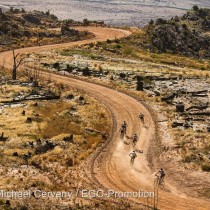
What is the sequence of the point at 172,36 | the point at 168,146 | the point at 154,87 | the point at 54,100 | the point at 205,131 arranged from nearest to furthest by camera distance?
the point at 168,146, the point at 205,131, the point at 54,100, the point at 154,87, the point at 172,36

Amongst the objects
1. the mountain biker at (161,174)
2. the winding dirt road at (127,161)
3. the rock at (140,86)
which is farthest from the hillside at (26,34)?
the mountain biker at (161,174)

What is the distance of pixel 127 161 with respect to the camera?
4909 cm

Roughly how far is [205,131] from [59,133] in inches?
775

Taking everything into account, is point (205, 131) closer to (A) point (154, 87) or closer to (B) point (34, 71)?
(A) point (154, 87)

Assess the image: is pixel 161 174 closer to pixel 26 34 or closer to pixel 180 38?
pixel 26 34

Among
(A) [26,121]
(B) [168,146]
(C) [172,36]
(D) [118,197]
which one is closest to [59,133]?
(A) [26,121]

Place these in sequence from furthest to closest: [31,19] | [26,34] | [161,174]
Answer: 1. [31,19]
2. [26,34]
3. [161,174]

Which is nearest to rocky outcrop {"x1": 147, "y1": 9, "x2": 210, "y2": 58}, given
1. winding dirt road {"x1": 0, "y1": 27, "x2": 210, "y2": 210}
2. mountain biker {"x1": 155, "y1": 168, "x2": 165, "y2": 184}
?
winding dirt road {"x1": 0, "y1": 27, "x2": 210, "y2": 210}

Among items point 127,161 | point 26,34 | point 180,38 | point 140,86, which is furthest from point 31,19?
point 127,161

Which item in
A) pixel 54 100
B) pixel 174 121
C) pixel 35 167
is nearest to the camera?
pixel 35 167

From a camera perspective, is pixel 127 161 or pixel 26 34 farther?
pixel 26 34

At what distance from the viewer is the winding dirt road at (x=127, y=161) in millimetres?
40000

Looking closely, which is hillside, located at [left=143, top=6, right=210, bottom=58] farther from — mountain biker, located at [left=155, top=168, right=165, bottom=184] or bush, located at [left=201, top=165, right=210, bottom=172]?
mountain biker, located at [left=155, top=168, right=165, bottom=184]

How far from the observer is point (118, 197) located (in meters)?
40.1
